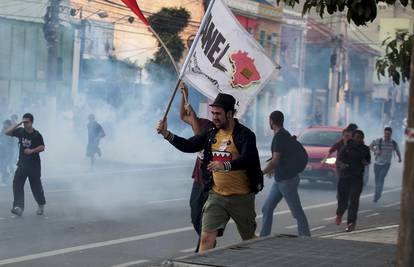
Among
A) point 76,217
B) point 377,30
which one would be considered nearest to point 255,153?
point 76,217

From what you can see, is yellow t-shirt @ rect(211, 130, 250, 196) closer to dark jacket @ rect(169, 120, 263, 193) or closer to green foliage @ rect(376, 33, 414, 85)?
dark jacket @ rect(169, 120, 263, 193)

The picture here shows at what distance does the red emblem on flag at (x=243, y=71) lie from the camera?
32.9 feet

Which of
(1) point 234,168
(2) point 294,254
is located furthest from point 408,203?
(1) point 234,168

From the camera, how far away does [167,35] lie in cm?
4044

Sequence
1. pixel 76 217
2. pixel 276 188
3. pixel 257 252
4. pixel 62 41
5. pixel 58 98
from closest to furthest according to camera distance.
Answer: pixel 257 252 → pixel 276 188 → pixel 76 217 → pixel 58 98 → pixel 62 41

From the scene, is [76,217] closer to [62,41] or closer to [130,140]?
[130,140]

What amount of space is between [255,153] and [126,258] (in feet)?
11.2

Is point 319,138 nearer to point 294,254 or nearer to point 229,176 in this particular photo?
point 229,176

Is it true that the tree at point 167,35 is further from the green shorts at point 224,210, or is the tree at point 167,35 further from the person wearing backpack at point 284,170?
the green shorts at point 224,210

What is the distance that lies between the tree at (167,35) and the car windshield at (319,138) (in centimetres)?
1531

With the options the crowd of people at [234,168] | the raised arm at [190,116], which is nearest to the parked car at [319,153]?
the crowd of people at [234,168]

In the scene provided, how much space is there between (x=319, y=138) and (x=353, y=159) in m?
9.39

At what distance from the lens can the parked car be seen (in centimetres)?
2320

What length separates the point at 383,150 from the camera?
2095cm
